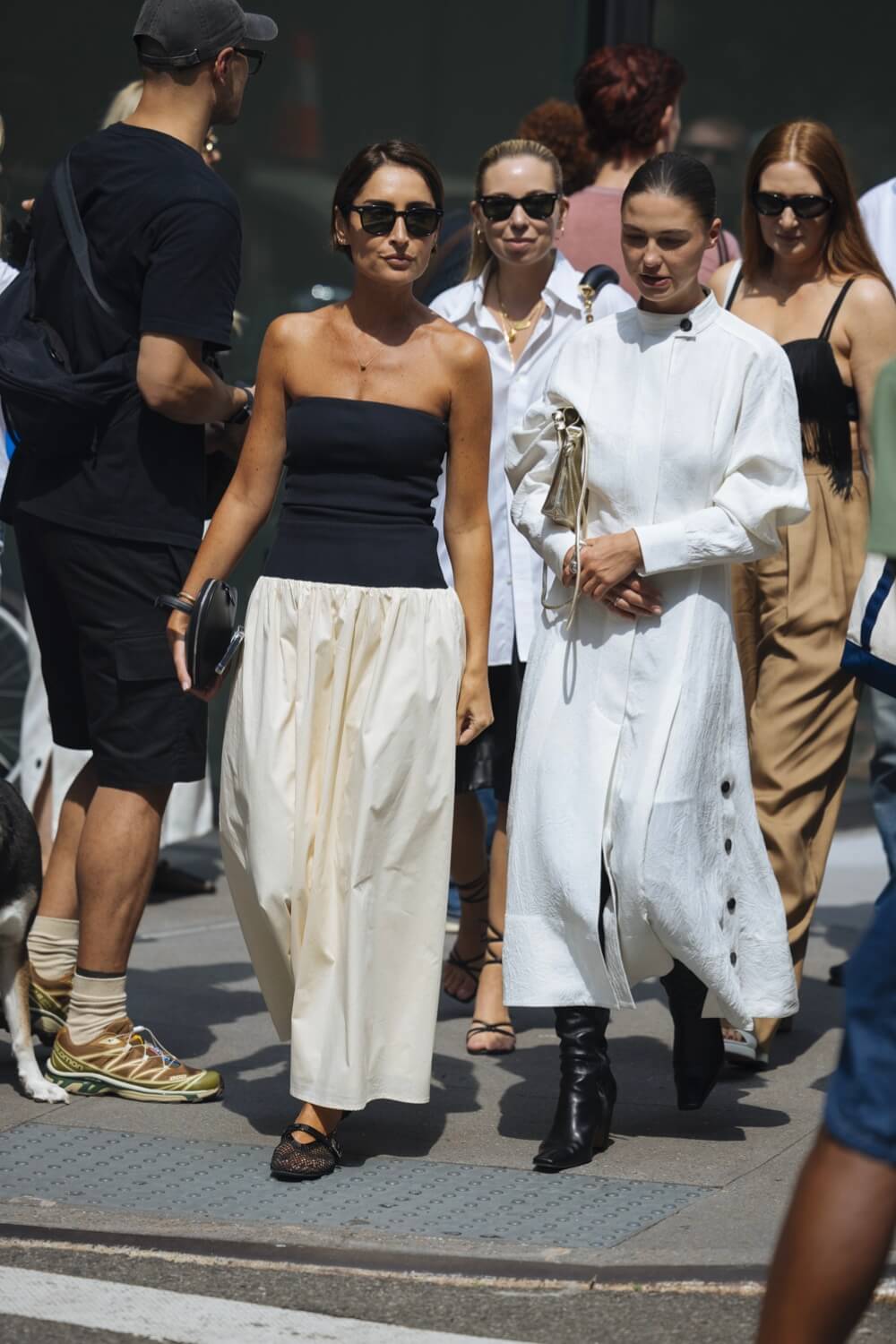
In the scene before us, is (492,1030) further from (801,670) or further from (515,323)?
(515,323)

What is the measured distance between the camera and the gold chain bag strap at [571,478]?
452cm

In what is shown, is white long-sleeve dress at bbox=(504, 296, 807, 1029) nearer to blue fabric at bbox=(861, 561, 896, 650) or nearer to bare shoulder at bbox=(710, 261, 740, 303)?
blue fabric at bbox=(861, 561, 896, 650)

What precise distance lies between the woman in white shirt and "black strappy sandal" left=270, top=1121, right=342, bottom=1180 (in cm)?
110

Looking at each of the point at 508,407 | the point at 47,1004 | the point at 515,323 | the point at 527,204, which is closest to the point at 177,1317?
the point at 47,1004

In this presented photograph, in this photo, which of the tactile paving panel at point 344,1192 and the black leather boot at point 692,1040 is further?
the black leather boot at point 692,1040

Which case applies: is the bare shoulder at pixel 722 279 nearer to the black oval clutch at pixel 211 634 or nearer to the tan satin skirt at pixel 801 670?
the tan satin skirt at pixel 801 670

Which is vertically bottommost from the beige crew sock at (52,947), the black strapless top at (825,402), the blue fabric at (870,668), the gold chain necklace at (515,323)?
the beige crew sock at (52,947)

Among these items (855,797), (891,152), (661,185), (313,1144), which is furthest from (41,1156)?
(891,152)

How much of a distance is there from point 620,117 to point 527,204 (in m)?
0.95

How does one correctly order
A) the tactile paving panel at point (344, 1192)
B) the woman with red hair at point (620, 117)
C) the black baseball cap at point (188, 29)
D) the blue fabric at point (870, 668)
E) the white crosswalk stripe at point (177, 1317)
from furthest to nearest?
the woman with red hair at point (620, 117) < the black baseball cap at point (188, 29) < the tactile paving panel at point (344, 1192) < the blue fabric at point (870, 668) < the white crosswalk stripe at point (177, 1317)

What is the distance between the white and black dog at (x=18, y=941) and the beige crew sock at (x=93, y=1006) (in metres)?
0.11

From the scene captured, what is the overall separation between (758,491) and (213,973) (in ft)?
8.71

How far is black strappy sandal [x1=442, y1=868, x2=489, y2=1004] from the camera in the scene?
5883 mm

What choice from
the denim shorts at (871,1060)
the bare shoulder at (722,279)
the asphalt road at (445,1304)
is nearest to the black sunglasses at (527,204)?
the bare shoulder at (722,279)
